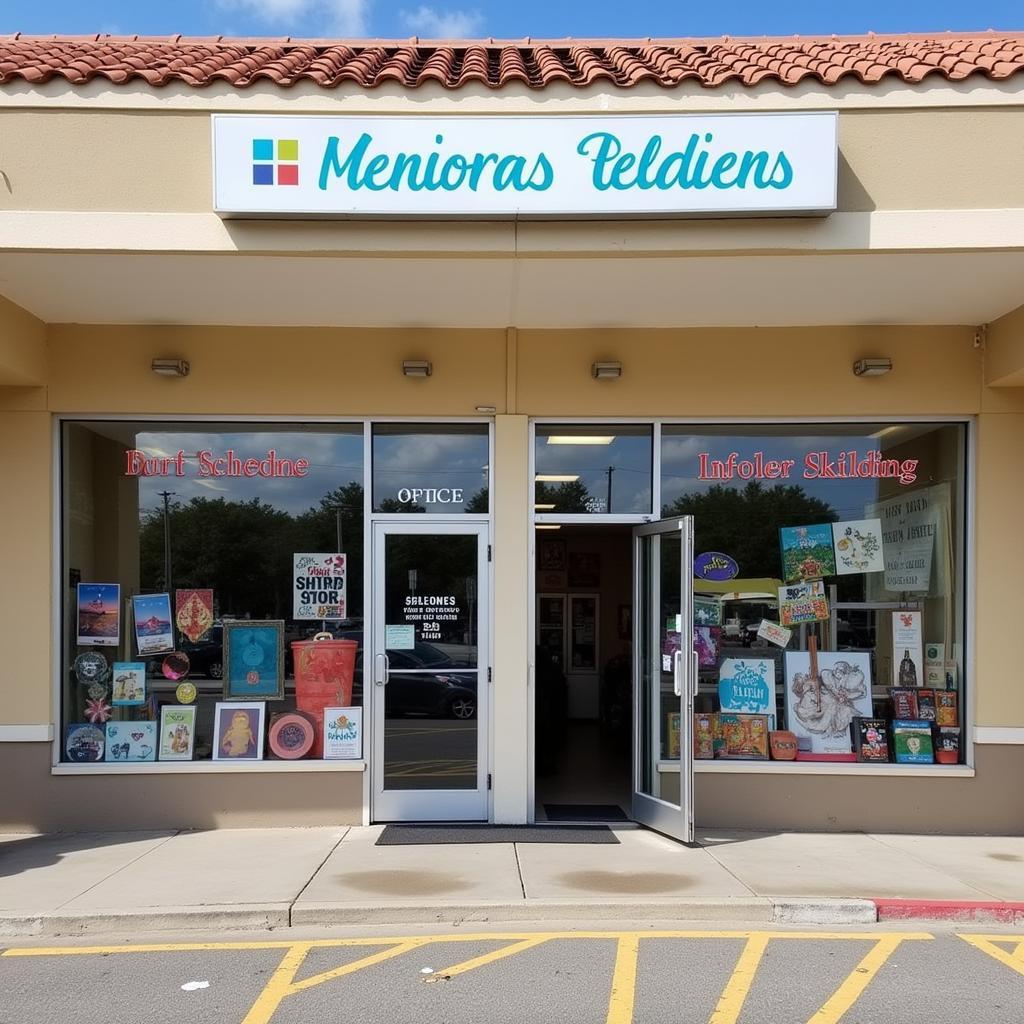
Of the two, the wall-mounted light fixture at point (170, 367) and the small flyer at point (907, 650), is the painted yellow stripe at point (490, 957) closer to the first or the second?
the small flyer at point (907, 650)

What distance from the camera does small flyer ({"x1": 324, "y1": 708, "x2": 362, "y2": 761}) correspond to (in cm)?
841

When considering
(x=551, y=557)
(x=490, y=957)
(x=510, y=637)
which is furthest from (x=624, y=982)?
(x=551, y=557)

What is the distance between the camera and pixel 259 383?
332 inches

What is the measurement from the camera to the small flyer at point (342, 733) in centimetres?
841

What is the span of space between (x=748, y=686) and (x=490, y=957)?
3.88 m

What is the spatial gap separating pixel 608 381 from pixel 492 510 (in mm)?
1422

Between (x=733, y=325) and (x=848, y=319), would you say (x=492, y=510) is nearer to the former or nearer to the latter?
(x=733, y=325)

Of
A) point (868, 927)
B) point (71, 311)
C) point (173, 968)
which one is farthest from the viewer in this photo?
point (71, 311)

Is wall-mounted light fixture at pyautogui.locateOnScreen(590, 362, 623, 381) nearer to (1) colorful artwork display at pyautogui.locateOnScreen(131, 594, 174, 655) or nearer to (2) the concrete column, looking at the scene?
(2) the concrete column

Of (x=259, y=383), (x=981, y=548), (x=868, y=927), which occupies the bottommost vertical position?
(x=868, y=927)

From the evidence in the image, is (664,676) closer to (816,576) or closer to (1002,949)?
(816,576)

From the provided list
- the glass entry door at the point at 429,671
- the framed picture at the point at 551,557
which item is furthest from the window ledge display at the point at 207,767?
the framed picture at the point at 551,557

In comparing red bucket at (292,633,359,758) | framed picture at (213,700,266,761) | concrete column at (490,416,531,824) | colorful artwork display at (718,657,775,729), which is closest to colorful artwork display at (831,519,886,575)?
colorful artwork display at (718,657,775,729)

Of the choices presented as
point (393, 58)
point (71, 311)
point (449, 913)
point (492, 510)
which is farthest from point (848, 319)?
point (71, 311)
